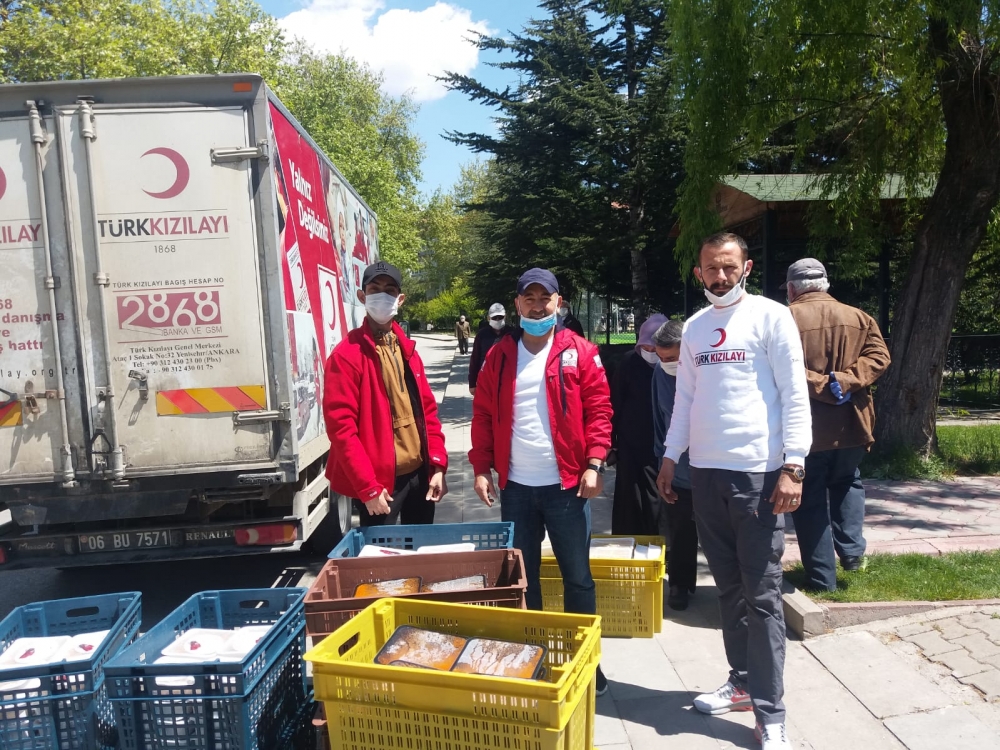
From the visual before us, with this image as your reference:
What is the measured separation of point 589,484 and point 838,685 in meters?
1.61

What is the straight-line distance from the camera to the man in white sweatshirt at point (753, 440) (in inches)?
123

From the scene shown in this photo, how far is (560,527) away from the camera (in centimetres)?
362

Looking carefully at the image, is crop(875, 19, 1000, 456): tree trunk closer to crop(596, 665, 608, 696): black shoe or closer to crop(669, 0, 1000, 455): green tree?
crop(669, 0, 1000, 455): green tree

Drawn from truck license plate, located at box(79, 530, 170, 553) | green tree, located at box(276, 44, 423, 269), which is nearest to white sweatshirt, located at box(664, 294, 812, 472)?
truck license plate, located at box(79, 530, 170, 553)

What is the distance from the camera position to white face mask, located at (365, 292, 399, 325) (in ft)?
13.4

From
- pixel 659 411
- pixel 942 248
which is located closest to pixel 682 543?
pixel 659 411

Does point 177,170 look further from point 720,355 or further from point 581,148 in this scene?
point 581,148

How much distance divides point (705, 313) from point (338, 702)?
7.08ft

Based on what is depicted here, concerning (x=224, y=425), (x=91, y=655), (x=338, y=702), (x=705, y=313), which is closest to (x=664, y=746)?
(x=338, y=702)

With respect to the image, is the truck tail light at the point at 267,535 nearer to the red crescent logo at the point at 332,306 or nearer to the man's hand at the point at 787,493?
the red crescent logo at the point at 332,306

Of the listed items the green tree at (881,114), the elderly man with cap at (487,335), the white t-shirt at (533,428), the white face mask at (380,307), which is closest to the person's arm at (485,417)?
the white t-shirt at (533,428)

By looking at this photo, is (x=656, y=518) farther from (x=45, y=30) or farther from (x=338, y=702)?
(x=45, y=30)

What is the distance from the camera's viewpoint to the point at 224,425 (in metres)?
4.57

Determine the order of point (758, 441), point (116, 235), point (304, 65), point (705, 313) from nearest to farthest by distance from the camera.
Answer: point (758, 441) → point (705, 313) → point (116, 235) → point (304, 65)
